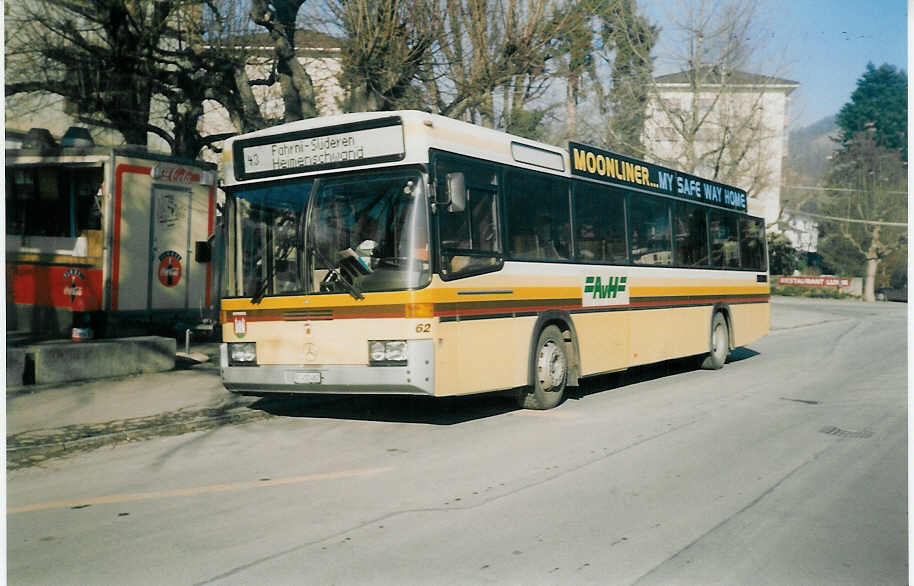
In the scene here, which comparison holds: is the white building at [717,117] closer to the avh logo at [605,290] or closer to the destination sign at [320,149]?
the avh logo at [605,290]

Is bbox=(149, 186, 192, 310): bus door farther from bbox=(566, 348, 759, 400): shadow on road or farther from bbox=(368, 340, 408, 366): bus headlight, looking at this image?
bbox=(368, 340, 408, 366): bus headlight

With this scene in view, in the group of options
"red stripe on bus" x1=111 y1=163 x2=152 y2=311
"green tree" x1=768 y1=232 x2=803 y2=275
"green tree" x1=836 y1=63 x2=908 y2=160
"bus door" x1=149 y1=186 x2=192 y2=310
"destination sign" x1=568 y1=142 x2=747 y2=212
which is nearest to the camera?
"destination sign" x1=568 y1=142 x2=747 y2=212

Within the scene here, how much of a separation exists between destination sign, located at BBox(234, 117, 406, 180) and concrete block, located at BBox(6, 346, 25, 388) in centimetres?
407

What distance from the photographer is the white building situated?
3198 cm

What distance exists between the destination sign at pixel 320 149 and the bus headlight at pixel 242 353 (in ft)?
6.12

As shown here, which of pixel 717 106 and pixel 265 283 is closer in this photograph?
pixel 265 283

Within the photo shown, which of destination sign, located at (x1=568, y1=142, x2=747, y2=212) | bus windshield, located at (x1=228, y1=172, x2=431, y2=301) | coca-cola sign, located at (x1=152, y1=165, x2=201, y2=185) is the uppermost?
coca-cola sign, located at (x1=152, y1=165, x2=201, y2=185)

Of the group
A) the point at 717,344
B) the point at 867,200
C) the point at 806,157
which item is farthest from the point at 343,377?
the point at 867,200

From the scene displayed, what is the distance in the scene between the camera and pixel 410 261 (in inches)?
340

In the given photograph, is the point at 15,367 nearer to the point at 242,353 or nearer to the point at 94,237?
the point at 242,353

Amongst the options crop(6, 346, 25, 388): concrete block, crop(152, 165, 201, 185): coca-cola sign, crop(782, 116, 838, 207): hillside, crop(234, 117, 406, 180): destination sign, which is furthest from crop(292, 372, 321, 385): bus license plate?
crop(782, 116, 838, 207): hillside

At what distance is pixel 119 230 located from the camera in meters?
14.5

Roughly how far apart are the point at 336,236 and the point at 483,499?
3638 mm

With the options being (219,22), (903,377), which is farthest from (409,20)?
(903,377)
